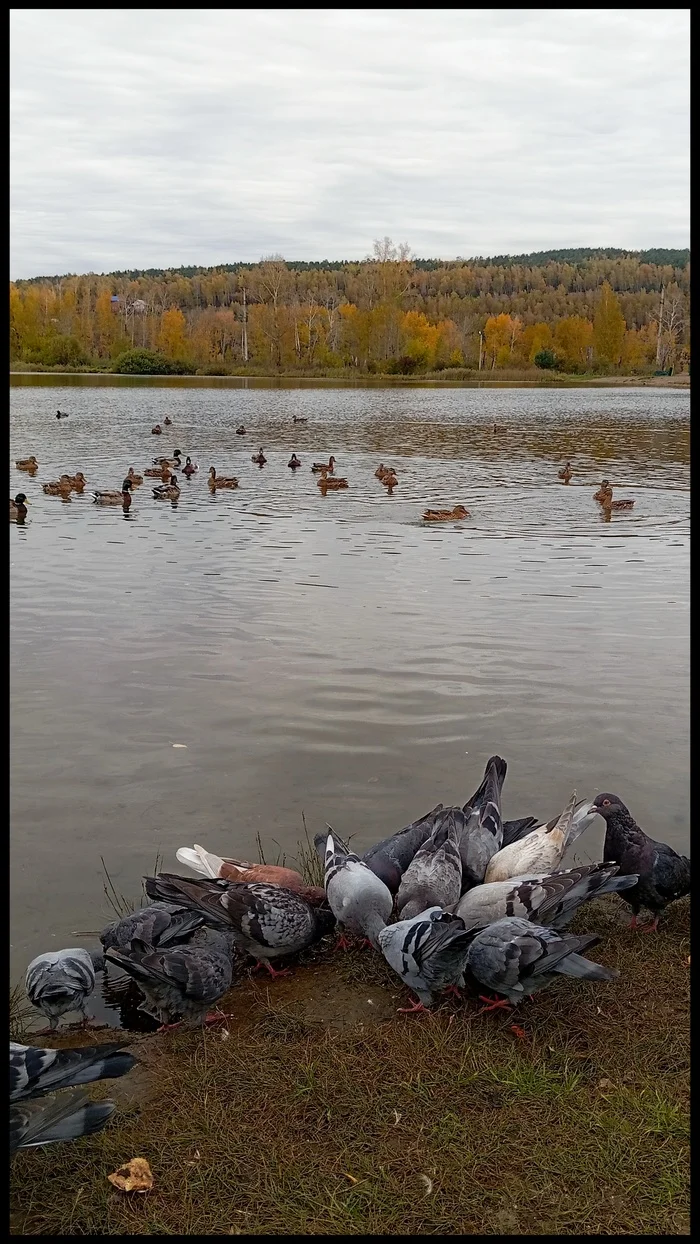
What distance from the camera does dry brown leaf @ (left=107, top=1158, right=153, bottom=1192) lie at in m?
3.23

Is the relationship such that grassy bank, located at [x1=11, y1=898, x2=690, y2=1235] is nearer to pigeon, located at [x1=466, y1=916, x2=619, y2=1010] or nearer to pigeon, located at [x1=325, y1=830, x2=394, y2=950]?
pigeon, located at [x1=466, y1=916, x2=619, y2=1010]

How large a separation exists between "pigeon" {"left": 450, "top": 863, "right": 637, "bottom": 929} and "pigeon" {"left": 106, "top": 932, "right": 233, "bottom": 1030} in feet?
3.64

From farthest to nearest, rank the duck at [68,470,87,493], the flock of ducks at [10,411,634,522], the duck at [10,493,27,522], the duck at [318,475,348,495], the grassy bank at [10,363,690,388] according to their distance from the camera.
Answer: the grassy bank at [10,363,690,388], the duck at [318,475,348,495], the duck at [68,470,87,493], the flock of ducks at [10,411,634,522], the duck at [10,493,27,522]

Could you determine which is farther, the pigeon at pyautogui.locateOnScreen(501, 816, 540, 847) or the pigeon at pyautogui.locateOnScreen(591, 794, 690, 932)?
the pigeon at pyautogui.locateOnScreen(501, 816, 540, 847)

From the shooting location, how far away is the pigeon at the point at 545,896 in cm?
442

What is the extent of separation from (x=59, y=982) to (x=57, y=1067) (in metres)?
0.84

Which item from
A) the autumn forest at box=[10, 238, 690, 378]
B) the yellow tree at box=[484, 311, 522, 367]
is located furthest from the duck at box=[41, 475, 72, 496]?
the yellow tree at box=[484, 311, 522, 367]

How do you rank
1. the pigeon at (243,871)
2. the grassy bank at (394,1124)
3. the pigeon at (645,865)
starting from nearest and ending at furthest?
the grassy bank at (394,1124) < the pigeon at (645,865) < the pigeon at (243,871)

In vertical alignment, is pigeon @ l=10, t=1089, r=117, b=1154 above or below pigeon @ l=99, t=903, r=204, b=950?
below

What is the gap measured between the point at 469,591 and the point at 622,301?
13116 cm

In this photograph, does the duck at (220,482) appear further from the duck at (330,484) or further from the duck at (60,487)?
the duck at (60,487)

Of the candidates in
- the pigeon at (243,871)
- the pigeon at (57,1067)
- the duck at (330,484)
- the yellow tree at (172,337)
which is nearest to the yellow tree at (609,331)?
the yellow tree at (172,337)

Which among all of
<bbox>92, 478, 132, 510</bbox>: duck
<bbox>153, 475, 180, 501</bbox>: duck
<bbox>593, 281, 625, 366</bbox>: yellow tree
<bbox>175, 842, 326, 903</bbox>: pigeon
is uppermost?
<bbox>593, 281, 625, 366</bbox>: yellow tree
